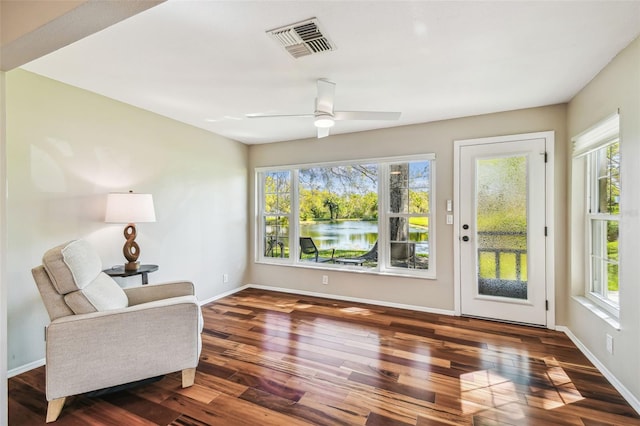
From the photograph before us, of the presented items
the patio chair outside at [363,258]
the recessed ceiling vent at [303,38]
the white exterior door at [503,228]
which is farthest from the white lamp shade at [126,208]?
the white exterior door at [503,228]

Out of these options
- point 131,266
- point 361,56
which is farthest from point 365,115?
point 131,266

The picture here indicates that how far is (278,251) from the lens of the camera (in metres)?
4.82

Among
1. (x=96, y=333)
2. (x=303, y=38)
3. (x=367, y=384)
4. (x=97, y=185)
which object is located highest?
(x=303, y=38)

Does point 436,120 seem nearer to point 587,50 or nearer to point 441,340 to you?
point 587,50

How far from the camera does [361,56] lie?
2.13 meters

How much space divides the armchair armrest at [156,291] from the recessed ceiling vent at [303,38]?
6.87 ft

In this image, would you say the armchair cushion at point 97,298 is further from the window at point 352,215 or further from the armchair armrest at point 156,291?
the window at point 352,215

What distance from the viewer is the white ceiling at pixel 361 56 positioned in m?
1.67

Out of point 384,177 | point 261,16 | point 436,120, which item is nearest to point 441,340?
point 384,177

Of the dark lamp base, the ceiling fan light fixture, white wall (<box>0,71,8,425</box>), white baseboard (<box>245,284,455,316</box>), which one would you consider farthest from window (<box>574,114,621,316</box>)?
the dark lamp base

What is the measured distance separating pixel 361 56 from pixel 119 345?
2564mm

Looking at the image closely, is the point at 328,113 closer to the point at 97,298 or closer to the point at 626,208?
the point at 97,298

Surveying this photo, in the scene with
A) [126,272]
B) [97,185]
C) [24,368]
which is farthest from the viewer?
[97,185]

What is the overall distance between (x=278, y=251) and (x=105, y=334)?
3054 millimetres
